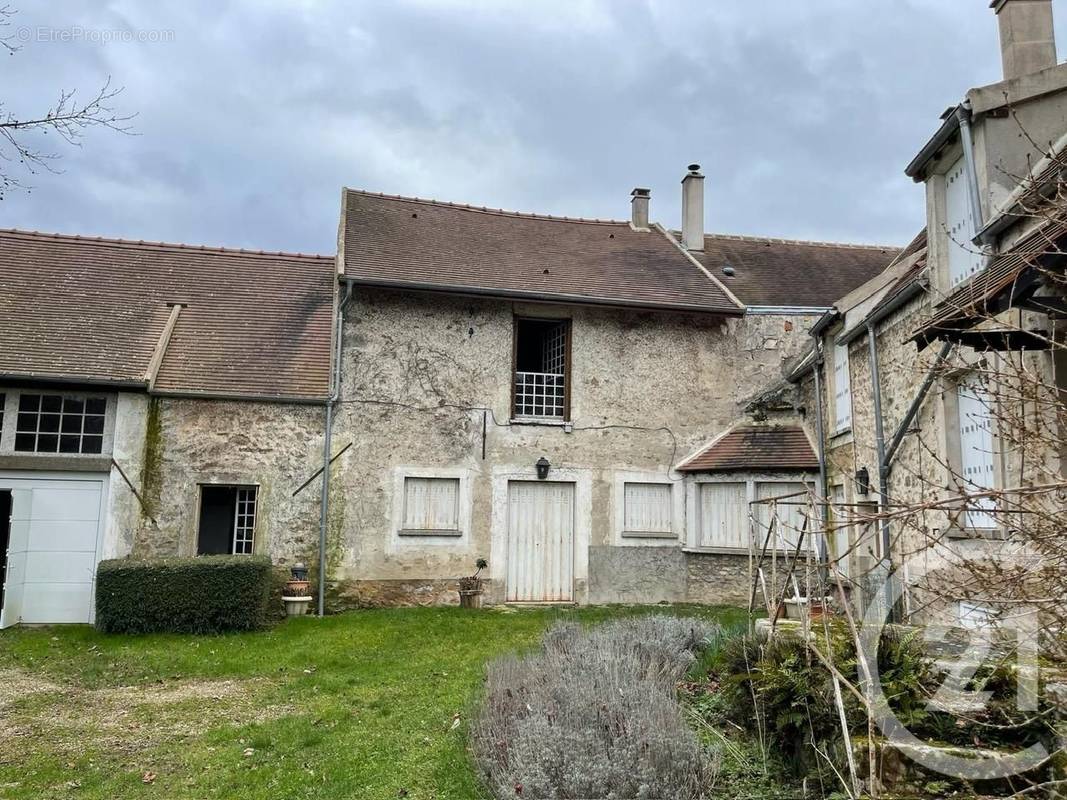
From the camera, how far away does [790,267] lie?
1619cm

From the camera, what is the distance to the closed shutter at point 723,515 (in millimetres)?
12984

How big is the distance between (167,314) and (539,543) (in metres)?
7.26

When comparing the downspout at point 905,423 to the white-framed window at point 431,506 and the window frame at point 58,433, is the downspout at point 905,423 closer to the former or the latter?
the white-framed window at point 431,506

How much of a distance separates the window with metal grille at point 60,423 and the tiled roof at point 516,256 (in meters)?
4.26

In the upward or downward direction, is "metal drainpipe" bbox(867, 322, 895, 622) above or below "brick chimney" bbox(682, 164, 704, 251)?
below

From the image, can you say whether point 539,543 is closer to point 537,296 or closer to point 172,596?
point 537,296

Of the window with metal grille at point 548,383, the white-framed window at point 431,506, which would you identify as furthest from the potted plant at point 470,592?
the window with metal grille at point 548,383

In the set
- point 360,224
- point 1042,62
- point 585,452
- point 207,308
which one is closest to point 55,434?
point 207,308

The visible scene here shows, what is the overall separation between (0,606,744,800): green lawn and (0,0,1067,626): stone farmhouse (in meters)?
1.75

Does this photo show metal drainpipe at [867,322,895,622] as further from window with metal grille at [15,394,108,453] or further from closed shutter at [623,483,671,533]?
window with metal grille at [15,394,108,453]

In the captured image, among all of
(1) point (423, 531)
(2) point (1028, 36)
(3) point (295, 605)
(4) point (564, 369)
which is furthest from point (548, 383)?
(2) point (1028, 36)

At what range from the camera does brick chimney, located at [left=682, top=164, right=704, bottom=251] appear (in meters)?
16.2

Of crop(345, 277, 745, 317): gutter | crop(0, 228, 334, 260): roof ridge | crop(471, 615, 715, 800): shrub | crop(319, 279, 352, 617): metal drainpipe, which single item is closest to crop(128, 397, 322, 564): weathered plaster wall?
crop(319, 279, 352, 617): metal drainpipe

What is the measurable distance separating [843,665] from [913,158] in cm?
608
